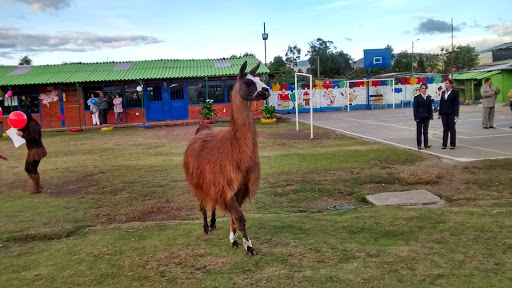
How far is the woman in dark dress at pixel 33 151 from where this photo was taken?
9.63 metres

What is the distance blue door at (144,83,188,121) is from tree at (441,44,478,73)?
45251 mm

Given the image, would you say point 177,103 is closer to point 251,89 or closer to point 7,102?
point 7,102

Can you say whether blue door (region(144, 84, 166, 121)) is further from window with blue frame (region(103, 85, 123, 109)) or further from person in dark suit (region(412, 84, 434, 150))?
person in dark suit (region(412, 84, 434, 150))

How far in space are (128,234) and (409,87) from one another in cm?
3222

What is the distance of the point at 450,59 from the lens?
61188 mm

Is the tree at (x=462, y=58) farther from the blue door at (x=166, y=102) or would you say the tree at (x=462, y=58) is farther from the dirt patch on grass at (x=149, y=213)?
the dirt patch on grass at (x=149, y=213)

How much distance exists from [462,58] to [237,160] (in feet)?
211

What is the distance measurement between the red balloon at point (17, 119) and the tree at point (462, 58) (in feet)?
198

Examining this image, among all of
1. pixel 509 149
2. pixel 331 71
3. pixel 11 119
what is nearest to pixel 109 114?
pixel 11 119

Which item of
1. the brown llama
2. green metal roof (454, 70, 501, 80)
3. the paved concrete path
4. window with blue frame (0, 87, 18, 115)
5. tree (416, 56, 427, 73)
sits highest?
tree (416, 56, 427, 73)

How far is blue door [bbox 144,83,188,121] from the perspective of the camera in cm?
2848

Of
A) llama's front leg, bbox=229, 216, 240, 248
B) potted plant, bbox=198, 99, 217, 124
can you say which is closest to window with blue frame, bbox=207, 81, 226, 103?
potted plant, bbox=198, 99, 217, 124

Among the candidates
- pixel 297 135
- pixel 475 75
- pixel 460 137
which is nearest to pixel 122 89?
pixel 297 135

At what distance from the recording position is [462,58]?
60.4 meters
